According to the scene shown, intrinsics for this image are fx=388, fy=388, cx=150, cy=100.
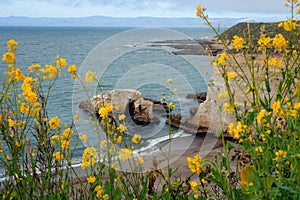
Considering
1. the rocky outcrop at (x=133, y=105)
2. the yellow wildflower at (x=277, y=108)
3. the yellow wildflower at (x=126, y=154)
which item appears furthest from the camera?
the rocky outcrop at (x=133, y=105)

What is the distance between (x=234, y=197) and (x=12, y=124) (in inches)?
42.3

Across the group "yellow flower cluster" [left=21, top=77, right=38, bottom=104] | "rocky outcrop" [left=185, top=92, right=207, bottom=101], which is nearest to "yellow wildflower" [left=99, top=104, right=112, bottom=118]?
"yellow flower cluster" [left=21, top=77, right=38, bottom=104]

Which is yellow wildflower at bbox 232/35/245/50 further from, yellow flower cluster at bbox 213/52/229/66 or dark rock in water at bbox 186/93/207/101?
dark rock in water at bbox 186/93/207/101

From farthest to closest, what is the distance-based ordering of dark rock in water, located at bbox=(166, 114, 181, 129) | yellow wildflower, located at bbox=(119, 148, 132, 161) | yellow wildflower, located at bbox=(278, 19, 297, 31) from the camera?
dark rock in water, located at bbox=(166, 114, 181, 129), yellow wildflower, located at bbox=(119, 148, 132, 161), yellow wildflower, located at bbox=(278, 19, 297, 31)

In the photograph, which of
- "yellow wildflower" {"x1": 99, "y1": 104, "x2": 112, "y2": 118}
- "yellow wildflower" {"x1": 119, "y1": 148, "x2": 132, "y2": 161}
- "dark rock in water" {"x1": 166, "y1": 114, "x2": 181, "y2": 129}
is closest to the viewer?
"yellow wildflower" {"x1": 99, "y1": 104, "x2": 112, "y2": 118}

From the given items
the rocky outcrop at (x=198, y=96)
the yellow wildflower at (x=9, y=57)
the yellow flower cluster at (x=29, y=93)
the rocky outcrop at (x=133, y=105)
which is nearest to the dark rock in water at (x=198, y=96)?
the rocky outcrop at (x=198, y=96)

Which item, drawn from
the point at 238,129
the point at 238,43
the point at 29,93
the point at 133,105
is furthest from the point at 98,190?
the point at 133,105

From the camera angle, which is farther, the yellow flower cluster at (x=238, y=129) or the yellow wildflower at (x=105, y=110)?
the yellow wildflower at (x=105, y=110)

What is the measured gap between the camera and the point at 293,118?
5.13ft

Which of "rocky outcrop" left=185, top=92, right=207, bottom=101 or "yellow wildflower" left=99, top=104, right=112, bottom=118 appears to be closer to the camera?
"yellow wildflower" left=99, top=104, right=112, bottom=118

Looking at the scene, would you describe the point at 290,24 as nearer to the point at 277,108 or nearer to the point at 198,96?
the point at 277,108

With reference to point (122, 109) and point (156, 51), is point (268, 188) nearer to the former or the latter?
point (122, 109)

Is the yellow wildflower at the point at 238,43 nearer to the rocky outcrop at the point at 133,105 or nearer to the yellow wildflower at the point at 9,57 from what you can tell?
the yellow wildflower at the point at 9,57

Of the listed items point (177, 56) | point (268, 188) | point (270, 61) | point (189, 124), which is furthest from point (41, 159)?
point (177, 56)
